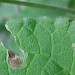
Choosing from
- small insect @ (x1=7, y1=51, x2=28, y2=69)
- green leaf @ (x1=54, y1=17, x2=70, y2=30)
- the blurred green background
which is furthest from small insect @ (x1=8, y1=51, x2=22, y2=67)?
the blurred green background

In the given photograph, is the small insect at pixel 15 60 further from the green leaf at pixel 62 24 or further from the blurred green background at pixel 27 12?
the blurred green background at pixel 27 12

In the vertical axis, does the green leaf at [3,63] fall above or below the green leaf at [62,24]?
below

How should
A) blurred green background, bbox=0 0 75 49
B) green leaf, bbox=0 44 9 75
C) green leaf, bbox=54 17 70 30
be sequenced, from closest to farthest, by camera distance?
green leaf, bbox=0 44 9 75
green leaf, bbox=54 17 70 30
blurred green background, bbox=0 0 75 49

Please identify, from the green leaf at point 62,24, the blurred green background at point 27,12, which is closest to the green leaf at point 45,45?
the green leaf at point 62,24

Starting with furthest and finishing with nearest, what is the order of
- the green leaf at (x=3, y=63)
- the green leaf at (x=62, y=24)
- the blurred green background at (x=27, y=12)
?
the blurred green background at (x=27, y=12), the green leaf at (x=62, y=24), the green leaf at (x=3, y=63)

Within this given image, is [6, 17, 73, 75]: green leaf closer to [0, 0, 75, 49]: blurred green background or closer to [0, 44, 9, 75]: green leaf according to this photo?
[0, 44, 9, 75]: green leaf

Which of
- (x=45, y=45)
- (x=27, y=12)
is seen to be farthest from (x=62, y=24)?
(x=27, y=12)

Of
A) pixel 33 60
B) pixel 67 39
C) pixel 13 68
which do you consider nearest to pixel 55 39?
pixel 67 39

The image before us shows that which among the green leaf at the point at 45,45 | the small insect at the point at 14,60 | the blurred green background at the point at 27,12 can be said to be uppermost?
the green leaf at the point at 45,45

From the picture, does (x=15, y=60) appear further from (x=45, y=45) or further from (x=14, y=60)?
(x=45, y=45)

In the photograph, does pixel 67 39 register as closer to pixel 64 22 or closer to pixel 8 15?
pixel 64 22
